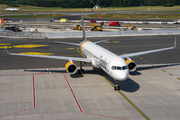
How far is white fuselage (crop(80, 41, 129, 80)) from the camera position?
27016 millimetres

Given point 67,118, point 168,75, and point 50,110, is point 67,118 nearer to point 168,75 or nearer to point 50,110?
point 50,110

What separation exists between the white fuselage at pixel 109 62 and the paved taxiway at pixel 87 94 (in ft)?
8.51

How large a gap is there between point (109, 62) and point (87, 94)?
16.2 ft

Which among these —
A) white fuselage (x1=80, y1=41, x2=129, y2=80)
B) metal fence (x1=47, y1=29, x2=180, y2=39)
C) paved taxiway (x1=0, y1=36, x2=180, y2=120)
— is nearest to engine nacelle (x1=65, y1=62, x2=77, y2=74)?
paved taxiway (x1=0, y1=36, x2=180, y2=120)

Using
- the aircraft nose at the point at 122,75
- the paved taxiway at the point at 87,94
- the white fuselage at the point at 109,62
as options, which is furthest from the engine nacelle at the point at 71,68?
the aircraft nose at the point at 122,75

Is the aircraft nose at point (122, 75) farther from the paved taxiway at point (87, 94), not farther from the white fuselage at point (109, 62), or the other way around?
the paved taxiway at point (87, 94)

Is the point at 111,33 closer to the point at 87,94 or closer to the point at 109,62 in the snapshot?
the point at 109,62

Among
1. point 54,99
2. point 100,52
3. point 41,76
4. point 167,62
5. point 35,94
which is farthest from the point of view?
point 167,62

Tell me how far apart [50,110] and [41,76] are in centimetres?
1344

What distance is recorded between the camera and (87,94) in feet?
92.4

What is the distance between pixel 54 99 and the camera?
26.5m

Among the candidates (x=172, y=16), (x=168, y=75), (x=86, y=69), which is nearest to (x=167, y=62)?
(x=168, y=75)

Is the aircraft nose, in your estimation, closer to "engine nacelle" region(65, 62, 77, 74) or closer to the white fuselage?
the white fuselage

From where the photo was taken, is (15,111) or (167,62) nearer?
(15,111)
